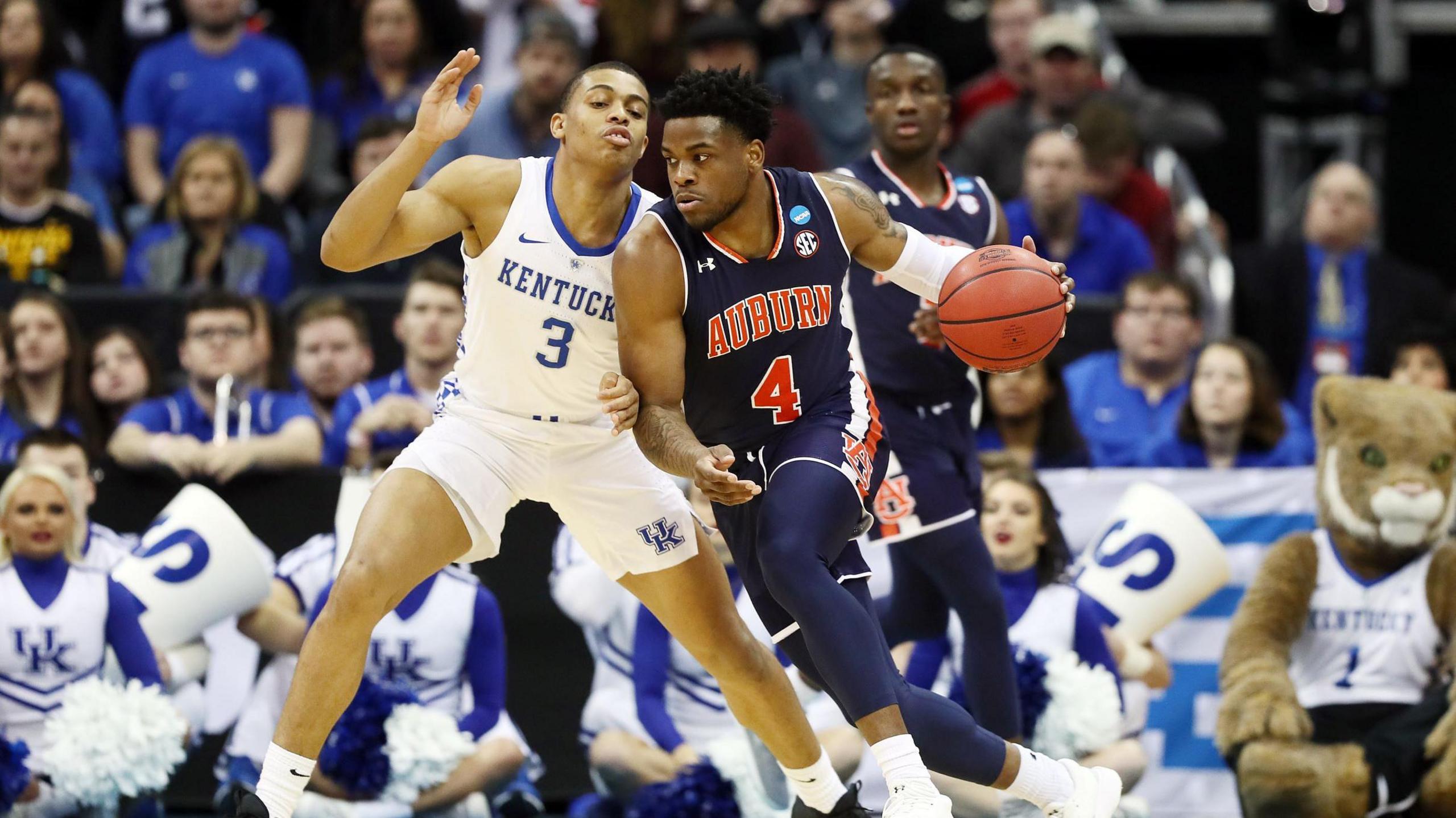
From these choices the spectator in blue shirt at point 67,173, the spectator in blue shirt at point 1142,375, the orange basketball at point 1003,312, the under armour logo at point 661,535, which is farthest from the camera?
the spectator in blue shirt at point 67,173

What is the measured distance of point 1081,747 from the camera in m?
7.46

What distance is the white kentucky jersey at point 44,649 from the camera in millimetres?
7535

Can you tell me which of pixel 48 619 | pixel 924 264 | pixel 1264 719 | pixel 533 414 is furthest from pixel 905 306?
pixel 48 619

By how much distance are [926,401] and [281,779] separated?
2581 millimetres

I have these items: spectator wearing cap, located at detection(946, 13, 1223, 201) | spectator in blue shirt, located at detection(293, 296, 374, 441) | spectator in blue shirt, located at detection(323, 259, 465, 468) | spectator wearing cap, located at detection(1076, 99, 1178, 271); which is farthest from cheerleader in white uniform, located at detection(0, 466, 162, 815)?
spectator wearing cap, located at detection(1076, 99, 1178, 271)

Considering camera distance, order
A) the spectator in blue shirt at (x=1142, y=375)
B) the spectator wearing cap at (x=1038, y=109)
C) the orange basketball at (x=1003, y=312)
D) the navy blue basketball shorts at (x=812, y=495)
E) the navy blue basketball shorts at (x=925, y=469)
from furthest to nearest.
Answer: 1. the spectator wearing cap at (x=1038, y=109)
2. the spectator in blue shirt at (x=1142, y=375)
3. the navy blue basketball shorts at (x=925, y=469)
4. the orange basketball at (x=1003, y=312)
5. the navy blue basketball shorts at (x=812, y=495)

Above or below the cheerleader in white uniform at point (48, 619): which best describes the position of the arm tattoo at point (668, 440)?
above

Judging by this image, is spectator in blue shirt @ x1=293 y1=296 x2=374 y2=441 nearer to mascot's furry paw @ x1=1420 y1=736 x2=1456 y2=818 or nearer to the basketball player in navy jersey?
the basketball player in navy jersey

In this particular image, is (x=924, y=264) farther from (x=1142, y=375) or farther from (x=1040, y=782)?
(x=1142, y=375)

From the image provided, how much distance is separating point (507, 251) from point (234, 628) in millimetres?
3184

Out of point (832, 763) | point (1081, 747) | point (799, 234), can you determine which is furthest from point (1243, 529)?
point (799, 234)

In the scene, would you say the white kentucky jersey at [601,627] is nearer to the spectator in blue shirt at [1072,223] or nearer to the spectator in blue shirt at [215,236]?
the spectator in blue shirt at [215,236]

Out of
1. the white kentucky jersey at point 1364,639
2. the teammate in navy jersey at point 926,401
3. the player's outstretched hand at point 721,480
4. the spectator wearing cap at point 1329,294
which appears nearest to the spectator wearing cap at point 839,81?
the spectator wearing cap at point 1329,294

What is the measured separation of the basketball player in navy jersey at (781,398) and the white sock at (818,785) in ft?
1.48
